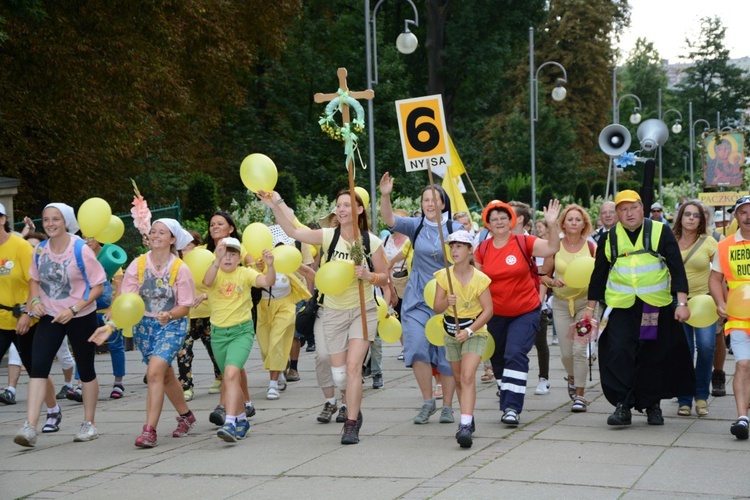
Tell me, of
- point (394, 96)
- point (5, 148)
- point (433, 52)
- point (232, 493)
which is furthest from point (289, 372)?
point (433, 52)

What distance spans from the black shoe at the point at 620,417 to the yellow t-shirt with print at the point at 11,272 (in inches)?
193

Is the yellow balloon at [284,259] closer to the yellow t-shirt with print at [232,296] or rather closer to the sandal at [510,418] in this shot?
the yellow t-shirt with print at [232,296]

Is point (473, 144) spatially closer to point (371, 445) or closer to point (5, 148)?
point (5, 148)

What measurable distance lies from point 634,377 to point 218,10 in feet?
71.7

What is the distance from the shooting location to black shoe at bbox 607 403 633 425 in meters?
8.75

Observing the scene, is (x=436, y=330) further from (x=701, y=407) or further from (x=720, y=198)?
(x=720, y=198)

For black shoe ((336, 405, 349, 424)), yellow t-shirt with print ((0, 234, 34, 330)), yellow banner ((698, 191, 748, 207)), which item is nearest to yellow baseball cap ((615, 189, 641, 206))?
black shoe ((336, 405, 349, 424))

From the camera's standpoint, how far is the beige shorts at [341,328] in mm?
8547

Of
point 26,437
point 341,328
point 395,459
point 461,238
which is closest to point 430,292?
point 461,238

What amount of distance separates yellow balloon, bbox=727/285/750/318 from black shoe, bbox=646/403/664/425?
110 cm

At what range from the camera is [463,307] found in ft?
27.9

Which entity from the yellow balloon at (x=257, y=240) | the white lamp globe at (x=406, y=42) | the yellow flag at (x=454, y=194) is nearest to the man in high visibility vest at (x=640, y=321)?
the yellow balloon at (x=257, y=240)

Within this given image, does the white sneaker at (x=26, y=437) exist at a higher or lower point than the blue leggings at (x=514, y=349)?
lower

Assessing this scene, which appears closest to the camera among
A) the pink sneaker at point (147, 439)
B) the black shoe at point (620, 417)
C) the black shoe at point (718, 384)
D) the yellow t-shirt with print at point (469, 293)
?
the pink sneaker at point (147, 439)
